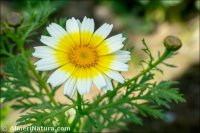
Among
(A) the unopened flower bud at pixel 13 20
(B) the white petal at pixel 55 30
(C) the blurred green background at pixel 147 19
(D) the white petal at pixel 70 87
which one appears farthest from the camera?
(C) the blurred green background at pixel 147 19

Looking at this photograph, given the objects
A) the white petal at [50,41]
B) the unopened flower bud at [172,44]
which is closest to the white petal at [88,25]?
the white petal at [50,41]

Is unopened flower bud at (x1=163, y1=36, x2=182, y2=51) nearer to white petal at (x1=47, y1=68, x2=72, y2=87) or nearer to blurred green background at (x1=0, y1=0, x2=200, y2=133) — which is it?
white petal at (x1=47, y1=68, x2=72, y2=87)

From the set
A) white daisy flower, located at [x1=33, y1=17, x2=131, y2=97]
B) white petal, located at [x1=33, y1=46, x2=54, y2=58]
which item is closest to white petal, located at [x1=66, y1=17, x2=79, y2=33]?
white daisy flower, located at [x1=33, y1=17, x2=131, y2=97]

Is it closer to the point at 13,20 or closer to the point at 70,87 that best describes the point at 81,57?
the point at 70,87

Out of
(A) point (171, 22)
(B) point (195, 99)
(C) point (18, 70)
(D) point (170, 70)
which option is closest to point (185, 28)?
(A) point (171, 22)

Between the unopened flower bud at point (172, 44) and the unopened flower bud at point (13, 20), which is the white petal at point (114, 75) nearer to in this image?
the unopened flower bud at point (172, 44)

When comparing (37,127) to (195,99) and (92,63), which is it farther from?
(195,99)

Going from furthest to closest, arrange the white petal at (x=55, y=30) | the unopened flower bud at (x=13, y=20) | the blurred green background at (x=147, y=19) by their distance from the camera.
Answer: the blurred green background at (x=147, y=19) < the unopened flower bud at (x=13, y=20) < the white petal at (x=55, y=30)

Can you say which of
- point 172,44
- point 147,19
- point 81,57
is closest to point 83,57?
point 81,57
